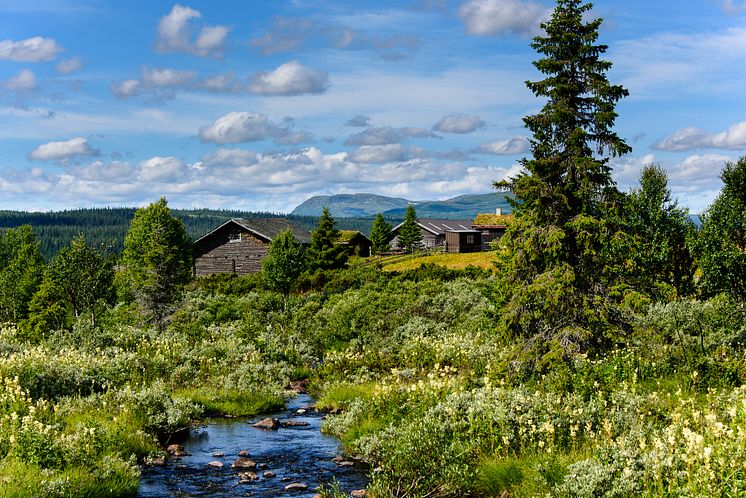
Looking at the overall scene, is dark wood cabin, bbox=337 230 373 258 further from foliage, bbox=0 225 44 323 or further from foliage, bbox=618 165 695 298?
foliage, bbox=618 165 695 298

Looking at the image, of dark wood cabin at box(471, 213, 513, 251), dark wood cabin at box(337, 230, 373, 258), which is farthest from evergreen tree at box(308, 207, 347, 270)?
dark wood cabin at box(471, 213, 513, 251)

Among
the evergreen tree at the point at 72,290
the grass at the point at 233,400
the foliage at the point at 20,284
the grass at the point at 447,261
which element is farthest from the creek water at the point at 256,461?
the grass at the point at 447,261

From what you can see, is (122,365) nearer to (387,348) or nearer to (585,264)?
(387,348)

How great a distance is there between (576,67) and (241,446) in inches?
510

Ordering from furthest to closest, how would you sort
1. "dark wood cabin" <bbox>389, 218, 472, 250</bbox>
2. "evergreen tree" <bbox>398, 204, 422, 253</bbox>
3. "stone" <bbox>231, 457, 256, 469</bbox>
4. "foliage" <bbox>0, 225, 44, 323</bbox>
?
"dark wood cabin" <bbox>389, 218, 472, 250</bbox> → "evergreen tree" <bbox>398, 204, 422, 253</bbox> → "foliage" <bbox>0, 225, 44, 323</bbox> → "stone" <bbox>231, 457, 256, 469</bbox>

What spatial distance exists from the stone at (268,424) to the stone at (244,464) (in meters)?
3.60

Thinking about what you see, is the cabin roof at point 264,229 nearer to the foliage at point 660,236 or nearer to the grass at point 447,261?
the grass at point 447,261

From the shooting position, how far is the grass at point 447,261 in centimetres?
6562

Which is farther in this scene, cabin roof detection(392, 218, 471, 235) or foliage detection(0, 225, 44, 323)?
cabin roof detection(392, 218, 471, 235)

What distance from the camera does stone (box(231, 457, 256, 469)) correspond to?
15.0m

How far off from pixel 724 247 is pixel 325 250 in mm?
42388

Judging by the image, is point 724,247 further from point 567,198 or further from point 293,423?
point 293,423

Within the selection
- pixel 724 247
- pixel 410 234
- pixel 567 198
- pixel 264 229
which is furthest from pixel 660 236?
pixel 410 234

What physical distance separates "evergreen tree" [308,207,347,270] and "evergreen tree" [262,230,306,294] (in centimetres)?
1015
